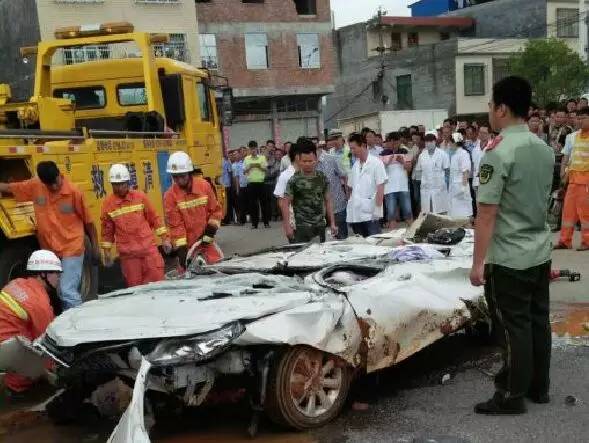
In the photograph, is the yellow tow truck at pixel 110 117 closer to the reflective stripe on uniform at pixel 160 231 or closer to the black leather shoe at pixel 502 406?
the reflective stripe on uniform at pixel 160 231

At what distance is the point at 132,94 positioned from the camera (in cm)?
1029

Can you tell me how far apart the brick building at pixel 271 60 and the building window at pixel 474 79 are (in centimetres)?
829

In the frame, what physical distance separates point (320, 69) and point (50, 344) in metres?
33.1

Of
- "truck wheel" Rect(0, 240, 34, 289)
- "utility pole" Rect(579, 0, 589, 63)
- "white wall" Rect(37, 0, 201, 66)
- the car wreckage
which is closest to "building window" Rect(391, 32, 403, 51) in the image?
→ "utility pole" Rect(579, 0, 589, 63)

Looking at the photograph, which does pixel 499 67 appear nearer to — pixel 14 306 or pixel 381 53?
pixel 381 53

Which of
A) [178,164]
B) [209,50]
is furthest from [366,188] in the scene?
[209,50]

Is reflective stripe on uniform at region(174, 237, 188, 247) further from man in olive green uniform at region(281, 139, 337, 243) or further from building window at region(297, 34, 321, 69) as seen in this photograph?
building window at region(297, 34, 321, 69)

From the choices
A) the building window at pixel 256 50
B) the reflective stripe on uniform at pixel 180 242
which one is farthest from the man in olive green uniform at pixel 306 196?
the building window at pixel 256 50

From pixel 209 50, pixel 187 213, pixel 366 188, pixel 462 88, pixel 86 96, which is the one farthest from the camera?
pixel 462 88

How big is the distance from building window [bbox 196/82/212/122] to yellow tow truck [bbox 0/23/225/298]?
0.05 ft

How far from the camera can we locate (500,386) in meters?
4.09

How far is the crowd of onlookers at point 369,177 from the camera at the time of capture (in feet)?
23.0

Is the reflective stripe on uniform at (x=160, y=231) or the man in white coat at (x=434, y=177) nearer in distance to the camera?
the reflective stripe on uniform at (x=160, y=231)

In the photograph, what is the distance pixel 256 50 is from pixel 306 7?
14.0 ft
